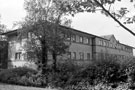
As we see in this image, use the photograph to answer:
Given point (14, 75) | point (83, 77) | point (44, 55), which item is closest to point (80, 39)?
point (44, 55)

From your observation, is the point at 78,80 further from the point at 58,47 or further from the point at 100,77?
the point at 58,47

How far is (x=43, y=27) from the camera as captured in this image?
1466 cm

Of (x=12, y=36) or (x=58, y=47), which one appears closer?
(x=58, y=47)

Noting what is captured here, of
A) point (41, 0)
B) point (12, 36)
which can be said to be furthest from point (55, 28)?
point (12, 36)

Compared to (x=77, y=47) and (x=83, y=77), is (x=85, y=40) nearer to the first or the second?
(x=77, y=47)

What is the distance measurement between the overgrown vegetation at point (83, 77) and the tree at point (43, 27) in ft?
5.06

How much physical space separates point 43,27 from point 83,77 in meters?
5.70

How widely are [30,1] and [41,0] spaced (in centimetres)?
101

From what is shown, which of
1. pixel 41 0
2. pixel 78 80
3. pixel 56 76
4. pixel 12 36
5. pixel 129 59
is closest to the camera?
pixel 129 59

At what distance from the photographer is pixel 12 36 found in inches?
984

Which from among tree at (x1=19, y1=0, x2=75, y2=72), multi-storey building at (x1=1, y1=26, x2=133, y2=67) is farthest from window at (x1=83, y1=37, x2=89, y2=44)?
tree at (x1=19, y1=0, x2=75, y2=72)

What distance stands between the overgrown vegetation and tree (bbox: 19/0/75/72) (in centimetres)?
154

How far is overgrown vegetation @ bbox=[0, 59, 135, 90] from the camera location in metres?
11.7

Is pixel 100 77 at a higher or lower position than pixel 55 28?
lower
